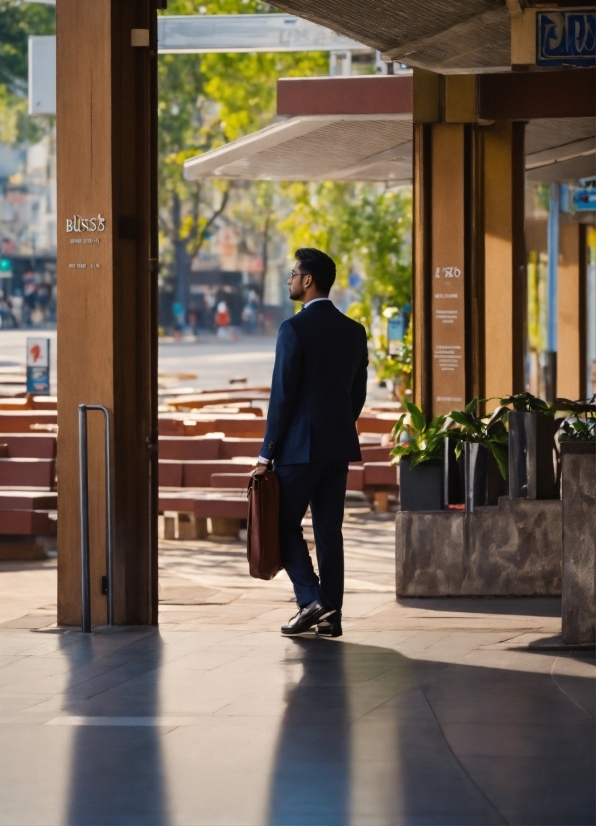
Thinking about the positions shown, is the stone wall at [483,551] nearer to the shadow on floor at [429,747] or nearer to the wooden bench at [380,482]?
the shadow on floor at [429,747]

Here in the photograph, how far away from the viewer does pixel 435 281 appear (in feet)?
34.6

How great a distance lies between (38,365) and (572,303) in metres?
7.78

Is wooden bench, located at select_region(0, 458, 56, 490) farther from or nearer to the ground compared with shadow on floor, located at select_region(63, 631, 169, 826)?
farther from the ground

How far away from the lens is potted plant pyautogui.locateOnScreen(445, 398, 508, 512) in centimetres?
945

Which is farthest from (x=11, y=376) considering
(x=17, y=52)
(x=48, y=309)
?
(x=48, y=309)

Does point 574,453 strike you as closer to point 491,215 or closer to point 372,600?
point 372,600

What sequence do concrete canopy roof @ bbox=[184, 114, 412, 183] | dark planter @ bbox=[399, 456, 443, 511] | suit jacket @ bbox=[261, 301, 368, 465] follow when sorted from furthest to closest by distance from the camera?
concrete canopy roof @ bbox=[184, 114, 412, 183] → dark planter @ bbox=[399, 456, 443, 511] → suit jacket @ bbox=[261, 301, 368, 465]

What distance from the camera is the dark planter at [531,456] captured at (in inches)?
359

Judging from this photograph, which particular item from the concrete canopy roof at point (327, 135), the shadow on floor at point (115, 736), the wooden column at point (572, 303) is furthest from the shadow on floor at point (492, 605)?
the wooden column at point (572, 303)

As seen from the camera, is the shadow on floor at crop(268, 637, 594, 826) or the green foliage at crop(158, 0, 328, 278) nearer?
the shadow on floor at crop(268, 637, 594, 826)

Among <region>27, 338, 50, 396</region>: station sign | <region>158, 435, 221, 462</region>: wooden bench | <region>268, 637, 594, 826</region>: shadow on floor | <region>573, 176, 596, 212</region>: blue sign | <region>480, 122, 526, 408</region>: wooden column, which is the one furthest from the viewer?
<region>573, 176, 596, 212</region>: blue sign

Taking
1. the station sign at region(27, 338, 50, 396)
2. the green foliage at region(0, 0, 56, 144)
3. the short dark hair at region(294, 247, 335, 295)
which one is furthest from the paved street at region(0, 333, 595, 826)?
the green foliage at region(0, 0, 56, 144)

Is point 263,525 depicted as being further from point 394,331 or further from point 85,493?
point 394,331

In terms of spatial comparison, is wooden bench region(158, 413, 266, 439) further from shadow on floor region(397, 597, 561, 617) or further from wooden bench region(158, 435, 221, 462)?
shadow on floor region(397, 597, 561, 617)
